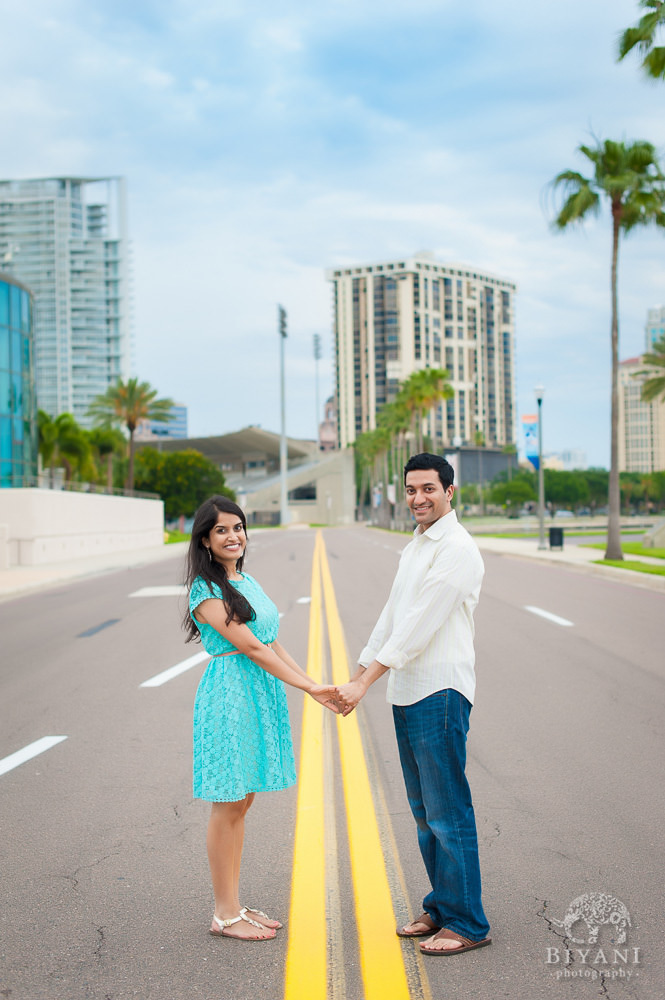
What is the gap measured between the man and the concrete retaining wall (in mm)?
25684

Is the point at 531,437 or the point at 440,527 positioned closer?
the point at 440,527

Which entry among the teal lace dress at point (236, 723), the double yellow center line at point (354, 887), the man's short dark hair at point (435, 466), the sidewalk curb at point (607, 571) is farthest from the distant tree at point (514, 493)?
the teal lace dress at point (236, 723)

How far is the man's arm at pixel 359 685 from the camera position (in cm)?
379

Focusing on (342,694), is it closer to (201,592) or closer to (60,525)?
(201,592)

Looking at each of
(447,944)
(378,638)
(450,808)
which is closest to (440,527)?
(378,638)

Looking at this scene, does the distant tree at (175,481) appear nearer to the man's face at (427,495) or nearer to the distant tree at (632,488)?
→ the distant tree at (632,488)

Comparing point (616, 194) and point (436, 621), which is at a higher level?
point (616, 194)

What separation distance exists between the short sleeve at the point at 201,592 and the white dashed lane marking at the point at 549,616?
10.8 meters

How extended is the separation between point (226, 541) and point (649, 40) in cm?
Result: 2077

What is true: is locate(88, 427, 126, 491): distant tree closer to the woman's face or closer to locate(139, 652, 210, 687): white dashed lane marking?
locate(139, 652, 210, 687): white dashed lane marking

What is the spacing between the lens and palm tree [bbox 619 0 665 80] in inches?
786

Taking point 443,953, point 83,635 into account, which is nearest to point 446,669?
point 443,953

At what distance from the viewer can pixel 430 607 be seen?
3.58 metres

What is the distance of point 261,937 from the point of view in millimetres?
3684
